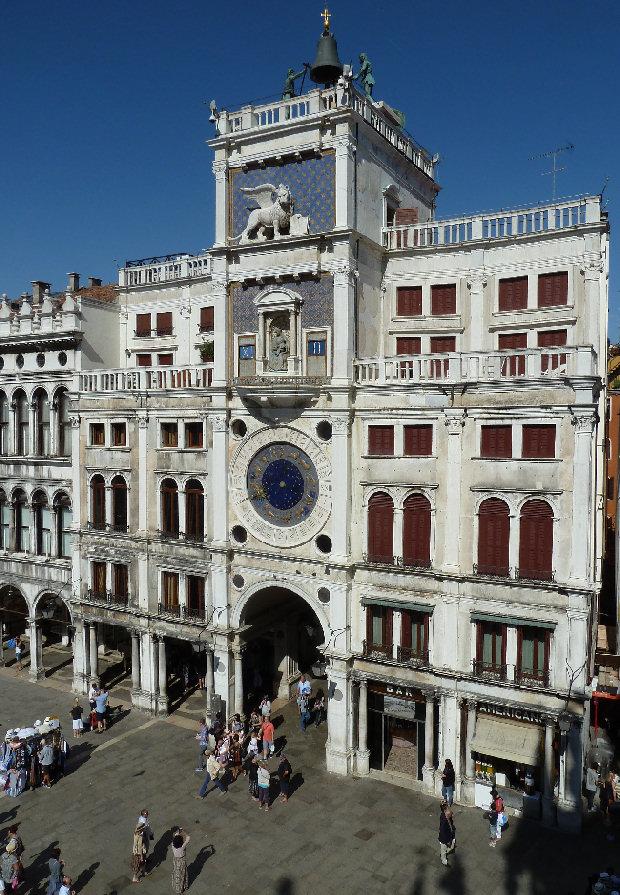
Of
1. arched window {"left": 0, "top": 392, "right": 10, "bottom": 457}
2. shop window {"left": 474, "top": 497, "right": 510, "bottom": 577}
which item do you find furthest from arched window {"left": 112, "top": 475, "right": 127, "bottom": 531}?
shop window {"left": 474, "top": 497, "right": 510, "bottom": 577}

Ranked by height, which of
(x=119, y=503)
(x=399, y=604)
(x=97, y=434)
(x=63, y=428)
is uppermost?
(x=63, y=428)

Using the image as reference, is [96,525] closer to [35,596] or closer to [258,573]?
[35,596]

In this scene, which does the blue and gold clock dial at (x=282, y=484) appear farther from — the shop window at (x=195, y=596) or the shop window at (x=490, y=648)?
the shop window at (x=490, y=648)

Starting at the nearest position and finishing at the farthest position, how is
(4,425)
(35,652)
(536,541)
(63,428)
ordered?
(536,541), (63,428), (35,652), (4,425)

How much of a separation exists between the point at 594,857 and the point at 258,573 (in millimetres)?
17819

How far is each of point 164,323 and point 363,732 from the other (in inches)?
1007

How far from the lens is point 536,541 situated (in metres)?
26.7

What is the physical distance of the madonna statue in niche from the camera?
3219 centimetres

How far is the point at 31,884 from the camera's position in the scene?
23.1m

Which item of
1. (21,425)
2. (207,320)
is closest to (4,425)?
(21,425)

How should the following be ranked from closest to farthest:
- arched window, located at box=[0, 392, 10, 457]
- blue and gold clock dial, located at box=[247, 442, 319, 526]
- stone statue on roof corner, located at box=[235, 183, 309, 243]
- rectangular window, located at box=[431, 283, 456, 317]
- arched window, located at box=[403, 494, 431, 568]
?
arched window, located at box=[403, 494, 431, 568] < stone statue on roof corner, located at box=[235, 183, 309, 243] < blue and gold clock dial, located at box=[247, 442, 319, 526] < rectangular window, located at box=[431, 283, 456, 317] < arched window, located at box=[0, 392, 10, 457]

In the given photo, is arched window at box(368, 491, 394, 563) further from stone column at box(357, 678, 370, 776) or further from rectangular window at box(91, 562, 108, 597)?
rectangular window at box(91, 562, 108, 597)

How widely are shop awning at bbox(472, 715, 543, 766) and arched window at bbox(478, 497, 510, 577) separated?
6155 mm

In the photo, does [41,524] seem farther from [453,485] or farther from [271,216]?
[453,485]
